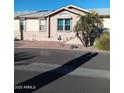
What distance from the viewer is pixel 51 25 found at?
516 cm

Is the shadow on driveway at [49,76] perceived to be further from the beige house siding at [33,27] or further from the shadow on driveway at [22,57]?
the beige house siding at [33,27]

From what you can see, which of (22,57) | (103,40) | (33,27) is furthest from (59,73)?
(33,27)

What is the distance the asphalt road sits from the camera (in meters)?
2.47

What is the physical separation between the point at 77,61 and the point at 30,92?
2.09 meters

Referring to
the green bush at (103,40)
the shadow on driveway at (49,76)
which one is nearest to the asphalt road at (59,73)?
the shadow on driveway at (49,76)

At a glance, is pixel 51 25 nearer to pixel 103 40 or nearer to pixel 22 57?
pixel 22 57

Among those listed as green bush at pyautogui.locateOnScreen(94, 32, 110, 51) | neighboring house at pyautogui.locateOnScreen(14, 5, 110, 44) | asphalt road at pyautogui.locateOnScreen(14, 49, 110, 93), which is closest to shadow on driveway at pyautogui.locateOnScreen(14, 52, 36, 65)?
asphalt road at pyautogui.locateOnScreen(14, 49, 110, 93)

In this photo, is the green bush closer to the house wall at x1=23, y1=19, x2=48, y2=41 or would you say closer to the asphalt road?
the asphalt road

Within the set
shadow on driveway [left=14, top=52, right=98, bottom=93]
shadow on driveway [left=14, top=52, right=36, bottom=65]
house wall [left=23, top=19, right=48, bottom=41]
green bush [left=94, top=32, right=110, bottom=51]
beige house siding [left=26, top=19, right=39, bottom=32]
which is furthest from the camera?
beige house siding [left=26, top=19, right=39, bottom=32]

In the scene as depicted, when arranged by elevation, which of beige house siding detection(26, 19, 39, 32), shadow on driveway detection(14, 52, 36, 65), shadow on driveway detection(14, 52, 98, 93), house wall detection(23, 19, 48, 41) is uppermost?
beige house siding detection(26, 19, 39, 32)

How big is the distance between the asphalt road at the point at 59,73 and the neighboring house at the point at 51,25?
1.19 ft

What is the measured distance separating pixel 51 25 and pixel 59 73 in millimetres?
2116

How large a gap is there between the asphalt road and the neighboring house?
0.36m
